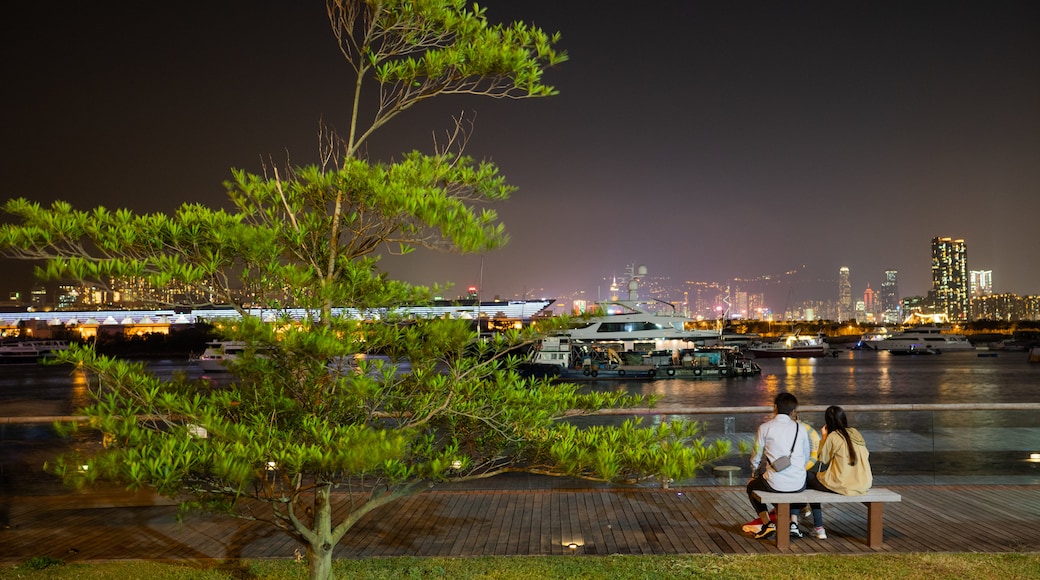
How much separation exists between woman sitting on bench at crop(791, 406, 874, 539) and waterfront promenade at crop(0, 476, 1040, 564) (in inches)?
19.4

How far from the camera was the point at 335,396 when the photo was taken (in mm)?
3961

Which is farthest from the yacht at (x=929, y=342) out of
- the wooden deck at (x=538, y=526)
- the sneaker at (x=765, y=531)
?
the sneaker at (x=765, y=531)

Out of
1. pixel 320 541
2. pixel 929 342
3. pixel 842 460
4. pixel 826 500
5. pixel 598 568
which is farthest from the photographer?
pixel 929 342

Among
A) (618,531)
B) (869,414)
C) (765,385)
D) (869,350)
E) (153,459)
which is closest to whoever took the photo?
(153,459)

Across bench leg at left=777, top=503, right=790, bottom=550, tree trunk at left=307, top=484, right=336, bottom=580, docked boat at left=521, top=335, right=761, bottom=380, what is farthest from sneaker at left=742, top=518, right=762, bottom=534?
docked boat at left=521, top=335, right=761, bottom=380

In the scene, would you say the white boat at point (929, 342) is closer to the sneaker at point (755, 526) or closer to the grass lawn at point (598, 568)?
the sneaker at point (755, 526)

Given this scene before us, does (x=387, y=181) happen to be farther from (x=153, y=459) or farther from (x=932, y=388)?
(x=932, y=388)

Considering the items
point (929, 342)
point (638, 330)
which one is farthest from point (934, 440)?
point (929, 342)

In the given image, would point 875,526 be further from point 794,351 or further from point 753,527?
point 794,351

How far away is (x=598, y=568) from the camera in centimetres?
542

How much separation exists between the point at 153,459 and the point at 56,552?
431 centimetres

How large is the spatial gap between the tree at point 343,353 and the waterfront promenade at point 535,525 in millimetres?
2048

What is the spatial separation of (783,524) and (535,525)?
220 cm

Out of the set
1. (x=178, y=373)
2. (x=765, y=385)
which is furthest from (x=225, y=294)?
(x=765, y=385)
